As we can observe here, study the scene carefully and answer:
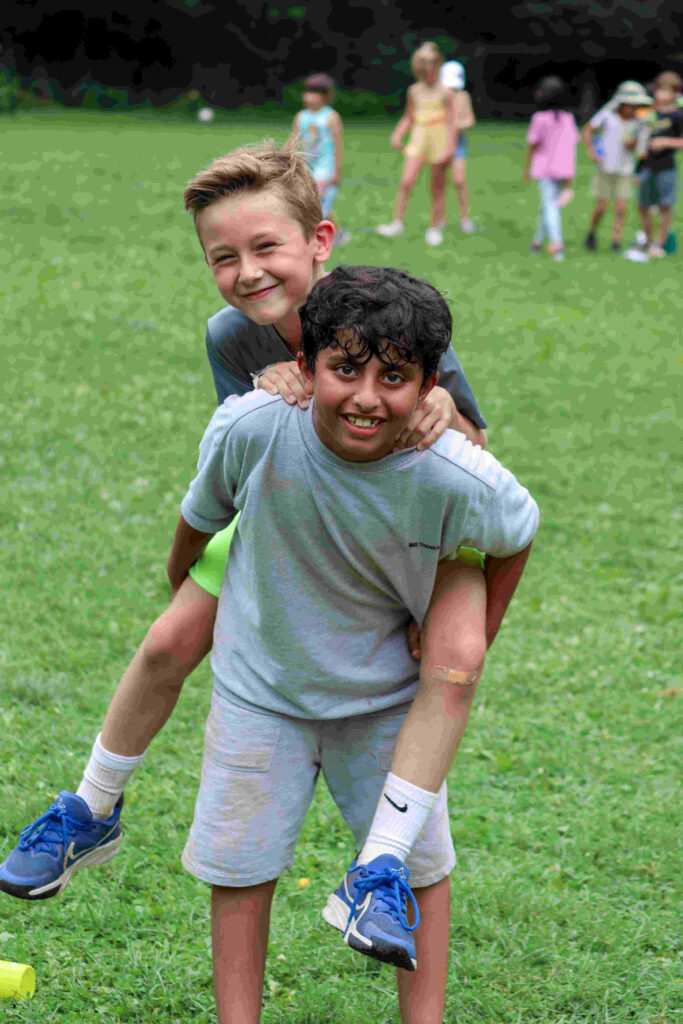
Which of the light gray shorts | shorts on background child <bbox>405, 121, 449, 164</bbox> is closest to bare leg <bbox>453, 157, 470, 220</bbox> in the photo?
shorts on background child <bbox>405, 121, 449, 164</bbox>

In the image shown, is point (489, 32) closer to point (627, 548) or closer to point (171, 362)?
point (171, 362)

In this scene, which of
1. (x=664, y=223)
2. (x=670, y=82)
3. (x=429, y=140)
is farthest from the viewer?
(x=664, y=223)

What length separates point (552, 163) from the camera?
1331 cm

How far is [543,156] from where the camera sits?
13.5m

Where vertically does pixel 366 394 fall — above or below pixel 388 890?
above

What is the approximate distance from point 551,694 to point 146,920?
221 cm

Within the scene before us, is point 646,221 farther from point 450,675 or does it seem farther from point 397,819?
point 397,819

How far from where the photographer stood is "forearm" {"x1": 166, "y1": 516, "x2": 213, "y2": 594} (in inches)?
110

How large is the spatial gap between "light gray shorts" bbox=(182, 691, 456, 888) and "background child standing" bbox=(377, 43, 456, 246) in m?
11.3

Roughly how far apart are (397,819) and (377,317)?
1.00 metres

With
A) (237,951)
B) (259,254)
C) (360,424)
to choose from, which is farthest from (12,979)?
(259,254)

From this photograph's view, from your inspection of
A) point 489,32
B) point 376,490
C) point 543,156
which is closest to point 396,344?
point 376,490

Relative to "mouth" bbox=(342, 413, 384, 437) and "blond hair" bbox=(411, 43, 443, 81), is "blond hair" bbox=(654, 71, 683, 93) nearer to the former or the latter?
"blond hair" bbox=(411, 43, 443, 81)

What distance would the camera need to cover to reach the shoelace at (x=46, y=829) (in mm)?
2904
